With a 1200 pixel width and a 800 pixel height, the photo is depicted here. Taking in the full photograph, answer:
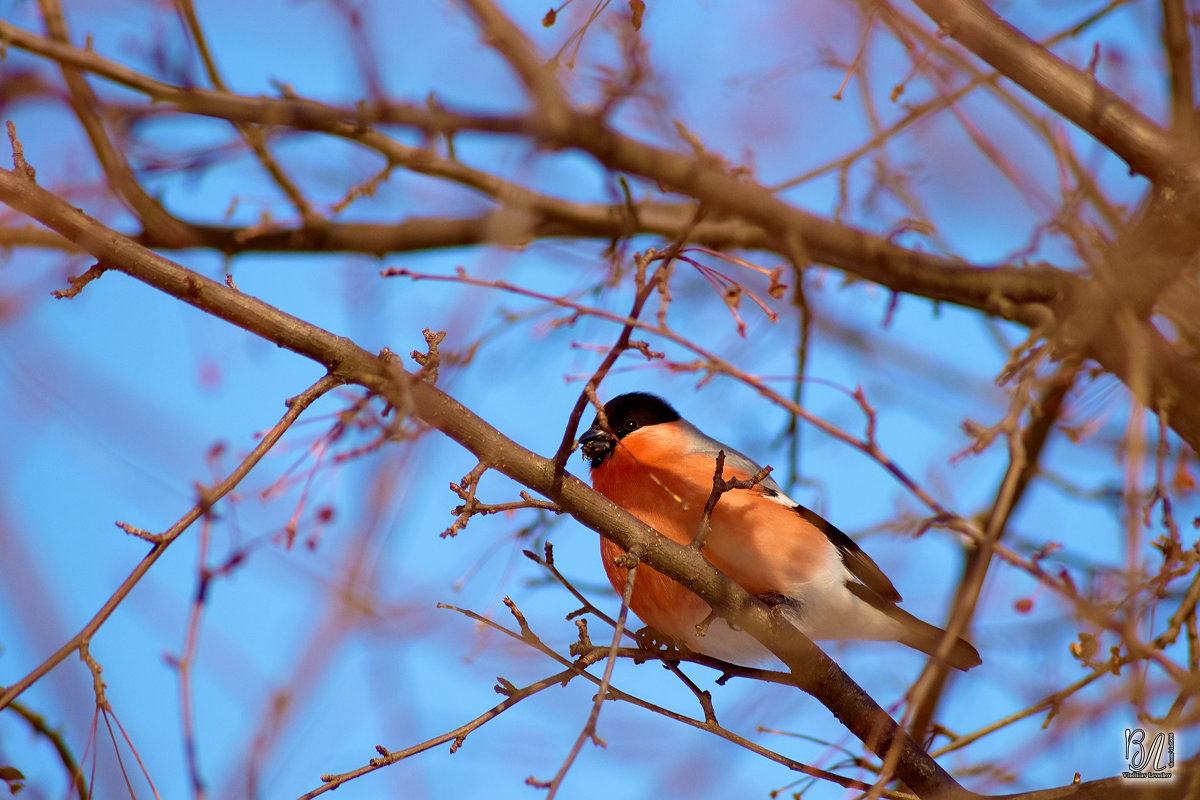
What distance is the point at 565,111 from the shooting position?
1721 millimetres

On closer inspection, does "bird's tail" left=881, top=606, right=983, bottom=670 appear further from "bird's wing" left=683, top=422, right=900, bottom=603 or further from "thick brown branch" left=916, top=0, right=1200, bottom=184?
"thick brown branch" left=916, top=0, right=1200, bottom=184

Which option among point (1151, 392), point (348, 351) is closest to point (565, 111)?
point (348, 351)

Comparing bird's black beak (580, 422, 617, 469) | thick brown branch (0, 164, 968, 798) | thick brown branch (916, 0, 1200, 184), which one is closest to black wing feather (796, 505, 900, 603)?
bird's black beak (580, 422, 617, 469)

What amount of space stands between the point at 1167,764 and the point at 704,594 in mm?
1089

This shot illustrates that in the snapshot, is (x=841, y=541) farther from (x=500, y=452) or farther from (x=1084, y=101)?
(x=500, y=452)

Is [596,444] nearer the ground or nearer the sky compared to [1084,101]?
nearer the sky

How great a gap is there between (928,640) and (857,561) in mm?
354

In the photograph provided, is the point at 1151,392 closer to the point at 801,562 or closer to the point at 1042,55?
the point at 1042,55

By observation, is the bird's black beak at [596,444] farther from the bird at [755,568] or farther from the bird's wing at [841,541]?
the bird's wing at [841,541]

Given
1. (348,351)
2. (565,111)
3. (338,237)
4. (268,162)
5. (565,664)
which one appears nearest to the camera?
(565,111)

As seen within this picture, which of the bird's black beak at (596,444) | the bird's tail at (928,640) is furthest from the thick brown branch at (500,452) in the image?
the bird's black beak at (596,444)

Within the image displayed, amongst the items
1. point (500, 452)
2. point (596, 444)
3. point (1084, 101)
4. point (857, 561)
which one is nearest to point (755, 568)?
point (857, 561)

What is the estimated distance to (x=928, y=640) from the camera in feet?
11.6

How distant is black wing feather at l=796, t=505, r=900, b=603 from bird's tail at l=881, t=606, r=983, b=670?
63 mm
